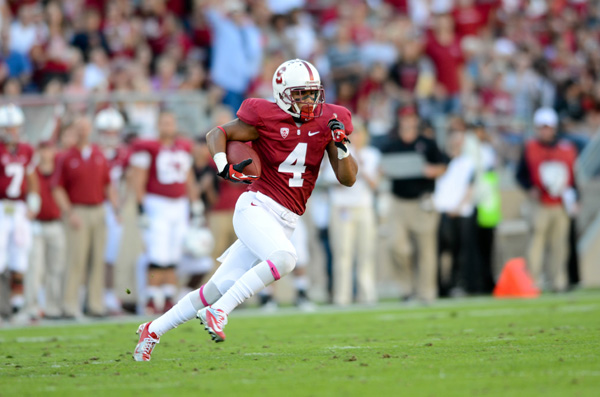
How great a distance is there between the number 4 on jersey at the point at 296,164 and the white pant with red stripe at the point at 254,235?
206mm

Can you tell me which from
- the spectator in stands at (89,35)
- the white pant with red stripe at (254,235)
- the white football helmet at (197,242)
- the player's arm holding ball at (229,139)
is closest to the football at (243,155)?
the player's arm holding ball at (229,139)

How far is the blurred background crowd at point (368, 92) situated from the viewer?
40.9 feet

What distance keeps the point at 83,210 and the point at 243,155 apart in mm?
5361

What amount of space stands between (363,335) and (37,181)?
4477 mm

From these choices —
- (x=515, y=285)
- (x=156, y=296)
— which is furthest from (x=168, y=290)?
(x=515, y=285)

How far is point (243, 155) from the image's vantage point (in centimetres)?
649

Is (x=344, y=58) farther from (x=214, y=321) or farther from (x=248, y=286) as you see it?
(x=214, y=321)

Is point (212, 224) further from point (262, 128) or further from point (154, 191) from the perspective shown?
point (262, 128)

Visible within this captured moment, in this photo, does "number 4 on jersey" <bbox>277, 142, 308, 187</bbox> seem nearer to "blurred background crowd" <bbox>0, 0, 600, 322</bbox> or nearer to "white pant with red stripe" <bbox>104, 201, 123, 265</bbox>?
"blurred background crowd" <bbox>0, 0, 600, 322</bbox>

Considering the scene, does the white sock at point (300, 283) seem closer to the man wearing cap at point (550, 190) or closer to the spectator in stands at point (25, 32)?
the man wearing cap at point (550, 190)

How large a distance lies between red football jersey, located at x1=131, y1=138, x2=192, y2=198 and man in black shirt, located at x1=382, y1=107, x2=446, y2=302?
102 inches

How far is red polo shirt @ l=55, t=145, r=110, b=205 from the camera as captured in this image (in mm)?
11195

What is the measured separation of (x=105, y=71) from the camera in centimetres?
1392

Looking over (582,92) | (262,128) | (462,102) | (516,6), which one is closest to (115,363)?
(262,128)
